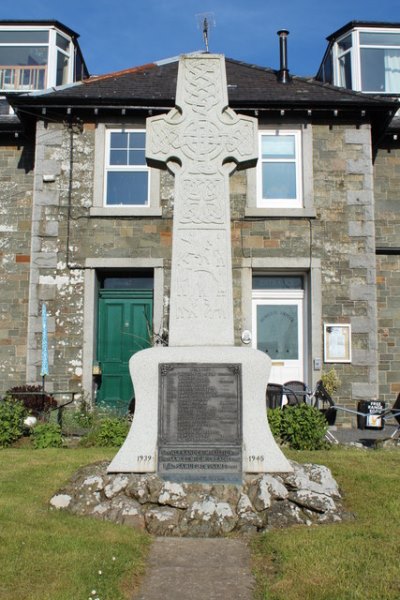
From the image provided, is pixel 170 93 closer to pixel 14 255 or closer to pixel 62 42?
pixel 14 255

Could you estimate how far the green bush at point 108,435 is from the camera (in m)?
7.65

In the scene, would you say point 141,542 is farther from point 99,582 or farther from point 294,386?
point 294,386

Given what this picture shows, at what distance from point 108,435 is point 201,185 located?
3552 millimetres

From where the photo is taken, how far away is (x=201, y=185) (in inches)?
228

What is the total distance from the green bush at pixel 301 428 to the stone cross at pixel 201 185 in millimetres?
2305

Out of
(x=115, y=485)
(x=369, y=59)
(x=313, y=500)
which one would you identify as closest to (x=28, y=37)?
(x=369, y=59)

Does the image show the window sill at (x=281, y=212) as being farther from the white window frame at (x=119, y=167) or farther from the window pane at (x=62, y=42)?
the window pane at (x=62, y=42)

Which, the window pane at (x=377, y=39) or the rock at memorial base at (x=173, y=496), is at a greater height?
the window pane at (x=377, y=39)

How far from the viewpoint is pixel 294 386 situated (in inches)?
417

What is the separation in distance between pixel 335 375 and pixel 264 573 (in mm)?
7109

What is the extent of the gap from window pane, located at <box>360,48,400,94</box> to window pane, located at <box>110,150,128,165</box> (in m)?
5.80

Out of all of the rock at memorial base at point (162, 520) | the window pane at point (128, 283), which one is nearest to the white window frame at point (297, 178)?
the window pane at point (128, 283)

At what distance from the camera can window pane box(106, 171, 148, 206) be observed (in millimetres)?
11500

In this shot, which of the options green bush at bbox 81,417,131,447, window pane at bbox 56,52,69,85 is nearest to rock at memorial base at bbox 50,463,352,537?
green bush at bbox 81,417,131,447
